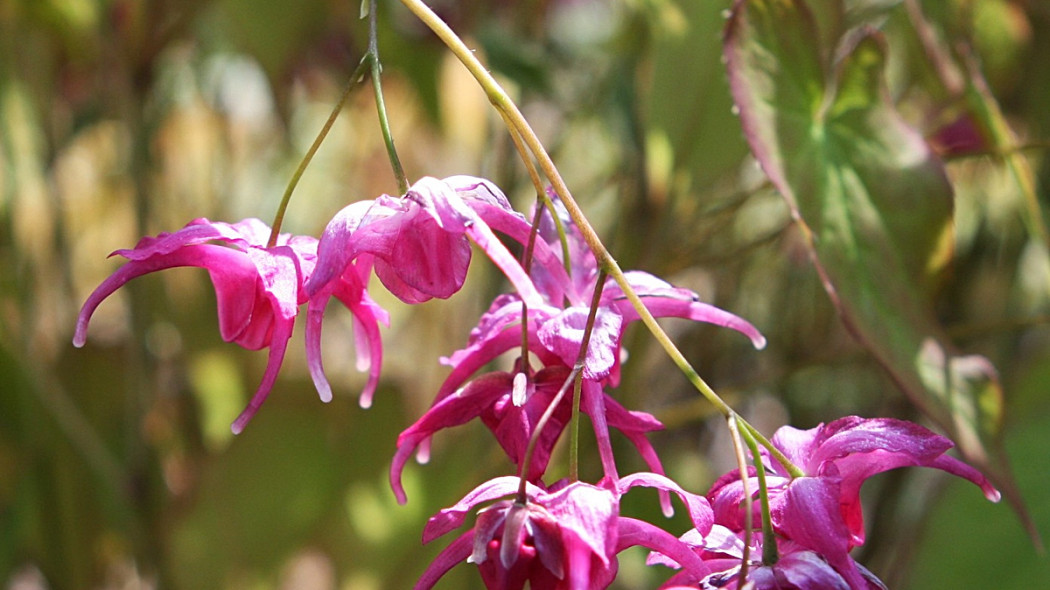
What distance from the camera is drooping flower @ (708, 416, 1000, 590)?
21 centimetres

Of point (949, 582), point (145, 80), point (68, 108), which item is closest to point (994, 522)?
point (949, 582)

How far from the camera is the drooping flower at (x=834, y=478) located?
208mm

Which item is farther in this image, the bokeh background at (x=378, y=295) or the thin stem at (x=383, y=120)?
the bokeh background at (x=378, y=295)

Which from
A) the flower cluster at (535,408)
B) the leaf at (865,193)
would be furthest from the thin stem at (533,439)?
the leaf at (865,193)

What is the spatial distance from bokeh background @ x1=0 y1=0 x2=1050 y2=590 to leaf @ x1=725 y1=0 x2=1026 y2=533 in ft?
0.17

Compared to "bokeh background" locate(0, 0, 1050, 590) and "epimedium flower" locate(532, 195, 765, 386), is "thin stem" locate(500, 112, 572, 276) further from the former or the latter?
"bokeh background" locate(0, 0, 1050, 590)

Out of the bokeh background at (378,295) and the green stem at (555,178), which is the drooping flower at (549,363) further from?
the bokeh background at (378,295)

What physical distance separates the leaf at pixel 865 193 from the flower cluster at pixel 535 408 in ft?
0.19

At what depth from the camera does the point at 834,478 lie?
220 mm

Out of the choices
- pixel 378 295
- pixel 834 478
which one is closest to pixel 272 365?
pixel 834 478

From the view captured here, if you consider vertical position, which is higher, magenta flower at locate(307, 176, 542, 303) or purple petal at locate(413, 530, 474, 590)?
magenta flower at locate(307, 176, 542, 303)

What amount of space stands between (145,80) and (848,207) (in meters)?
0.39

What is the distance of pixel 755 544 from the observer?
22cm

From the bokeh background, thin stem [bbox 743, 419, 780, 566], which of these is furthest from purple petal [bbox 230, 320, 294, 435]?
the bokeh background
